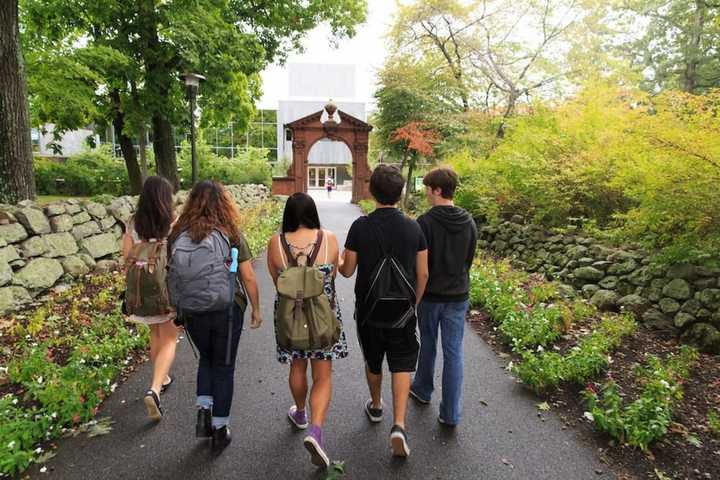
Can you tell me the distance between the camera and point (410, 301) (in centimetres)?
276

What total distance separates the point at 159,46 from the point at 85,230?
22.3 feet

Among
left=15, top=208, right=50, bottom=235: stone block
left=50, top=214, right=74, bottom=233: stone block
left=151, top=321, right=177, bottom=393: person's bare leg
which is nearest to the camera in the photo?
left=151, top=321, right=177, bottom=393: person's bare leg

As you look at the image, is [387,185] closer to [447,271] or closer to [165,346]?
[447,271]

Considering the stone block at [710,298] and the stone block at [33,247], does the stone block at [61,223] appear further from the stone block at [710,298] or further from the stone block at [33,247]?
the stone block at [710,298]

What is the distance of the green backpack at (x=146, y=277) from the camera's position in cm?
311

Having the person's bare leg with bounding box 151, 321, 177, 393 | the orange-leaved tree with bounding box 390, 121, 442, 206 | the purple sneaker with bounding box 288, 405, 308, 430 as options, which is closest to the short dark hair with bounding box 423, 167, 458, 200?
the purple sneaker with bounding box 288, 405, 308, 430

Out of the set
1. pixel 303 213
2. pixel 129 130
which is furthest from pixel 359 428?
pixel 129 130

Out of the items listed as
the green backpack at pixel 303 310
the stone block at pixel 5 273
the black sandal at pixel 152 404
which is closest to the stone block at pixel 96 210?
the stone block at pixel 5 273

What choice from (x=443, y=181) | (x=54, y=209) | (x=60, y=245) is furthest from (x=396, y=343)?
(x=54, y=209)

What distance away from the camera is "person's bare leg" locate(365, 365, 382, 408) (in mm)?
3087

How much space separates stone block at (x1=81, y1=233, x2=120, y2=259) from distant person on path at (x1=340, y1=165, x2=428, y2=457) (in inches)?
229

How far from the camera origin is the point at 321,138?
25.1 metres

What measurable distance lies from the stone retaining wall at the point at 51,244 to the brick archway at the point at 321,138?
1733 cm

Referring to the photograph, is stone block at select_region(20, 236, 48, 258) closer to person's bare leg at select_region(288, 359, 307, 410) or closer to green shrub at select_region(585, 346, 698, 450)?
person's bare leg at select_region(288, 359, 307, 410)
